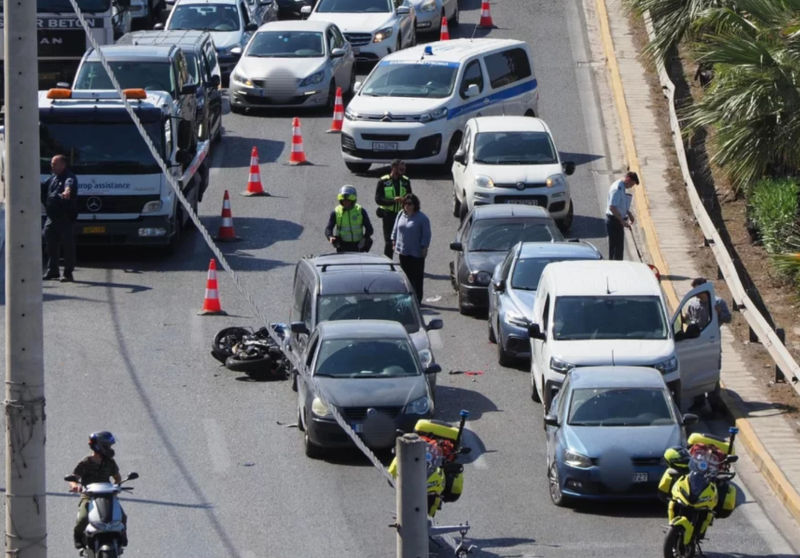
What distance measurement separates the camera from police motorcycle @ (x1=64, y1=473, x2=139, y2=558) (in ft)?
42.3

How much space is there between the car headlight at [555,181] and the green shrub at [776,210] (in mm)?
2943

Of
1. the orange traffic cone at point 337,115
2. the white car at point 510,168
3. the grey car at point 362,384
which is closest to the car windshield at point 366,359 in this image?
the grey car at point 362,384

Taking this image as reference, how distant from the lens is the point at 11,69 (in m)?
9.05

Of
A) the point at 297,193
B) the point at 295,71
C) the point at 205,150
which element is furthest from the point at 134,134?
the point at 295,71

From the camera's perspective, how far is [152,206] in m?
24.7

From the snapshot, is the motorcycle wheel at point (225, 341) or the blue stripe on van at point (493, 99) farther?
the blue stripe on van at point (493, 99)

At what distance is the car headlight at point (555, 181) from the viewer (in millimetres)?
26328

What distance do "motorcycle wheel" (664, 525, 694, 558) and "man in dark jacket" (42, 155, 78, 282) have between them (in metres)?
11.8

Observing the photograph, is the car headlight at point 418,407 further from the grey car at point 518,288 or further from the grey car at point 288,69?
the grey car at point 288,69

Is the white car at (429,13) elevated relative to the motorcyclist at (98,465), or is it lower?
elevated

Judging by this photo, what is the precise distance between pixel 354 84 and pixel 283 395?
1741cm

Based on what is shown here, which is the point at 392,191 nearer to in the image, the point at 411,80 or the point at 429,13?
the point at 411,80

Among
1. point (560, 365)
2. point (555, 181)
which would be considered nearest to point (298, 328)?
point (560, 365)

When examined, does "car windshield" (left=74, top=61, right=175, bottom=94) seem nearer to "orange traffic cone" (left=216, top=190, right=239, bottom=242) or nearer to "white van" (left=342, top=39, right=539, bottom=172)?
"orange traffic cone" (left=216, top=190, right=239, bottom=242)
